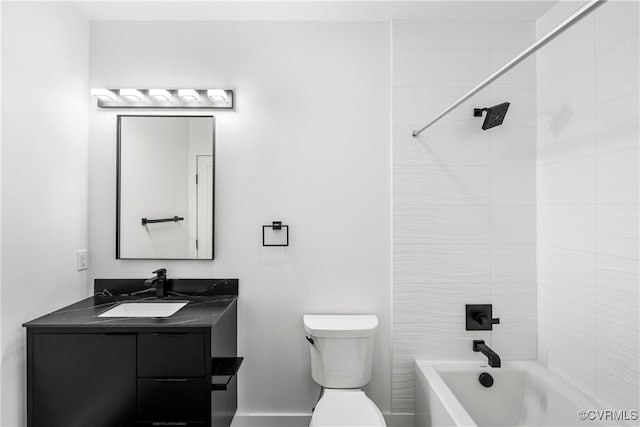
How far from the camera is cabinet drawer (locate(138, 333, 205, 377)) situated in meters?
1.66

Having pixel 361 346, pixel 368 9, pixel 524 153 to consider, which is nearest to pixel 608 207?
pixel 524 153

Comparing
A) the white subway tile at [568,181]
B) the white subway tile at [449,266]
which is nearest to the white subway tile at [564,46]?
the white subway tile at [568,181]

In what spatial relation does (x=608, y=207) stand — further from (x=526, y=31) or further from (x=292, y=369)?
→ (x=292, y=369)

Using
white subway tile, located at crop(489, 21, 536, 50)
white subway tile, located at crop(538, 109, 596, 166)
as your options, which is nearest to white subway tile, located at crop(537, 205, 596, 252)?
white subway tile, located at crop(538, 109, 596, 166)

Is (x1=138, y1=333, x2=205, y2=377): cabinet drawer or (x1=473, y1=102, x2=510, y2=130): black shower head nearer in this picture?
(x1=138, y1=333, x2=205, y2=377): cabinet drawer

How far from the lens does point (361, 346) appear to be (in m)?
1.99

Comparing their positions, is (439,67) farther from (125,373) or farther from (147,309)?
(125,373)

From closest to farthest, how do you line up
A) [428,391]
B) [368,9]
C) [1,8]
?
[1,8]
[428,391]
[368,9]

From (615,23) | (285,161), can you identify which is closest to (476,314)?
(285,161)

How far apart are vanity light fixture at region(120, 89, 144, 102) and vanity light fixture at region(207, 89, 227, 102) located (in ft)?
1.32

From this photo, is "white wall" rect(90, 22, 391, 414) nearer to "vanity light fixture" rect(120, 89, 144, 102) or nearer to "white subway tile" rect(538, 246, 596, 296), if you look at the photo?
"vanity light fixture" rect(120, 89, 144, 102)

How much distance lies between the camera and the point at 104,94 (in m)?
2.15

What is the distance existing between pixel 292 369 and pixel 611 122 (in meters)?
2.06

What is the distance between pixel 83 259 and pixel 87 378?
2.50 feet
